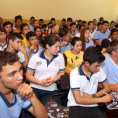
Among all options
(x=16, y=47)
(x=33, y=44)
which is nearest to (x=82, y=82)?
(x=16, y=47)

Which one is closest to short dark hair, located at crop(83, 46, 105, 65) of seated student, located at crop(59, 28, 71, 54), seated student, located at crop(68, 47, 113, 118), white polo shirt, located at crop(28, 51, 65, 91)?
seated student, located at crop(68, 47, 113, 118)

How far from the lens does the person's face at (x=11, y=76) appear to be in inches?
38.4

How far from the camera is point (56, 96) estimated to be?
1953 mm

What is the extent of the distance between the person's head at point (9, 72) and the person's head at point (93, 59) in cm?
84

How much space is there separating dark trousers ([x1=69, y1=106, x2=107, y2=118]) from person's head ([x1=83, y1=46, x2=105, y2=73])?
457 millimetres

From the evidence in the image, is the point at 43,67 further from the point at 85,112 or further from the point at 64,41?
the point at 64,41

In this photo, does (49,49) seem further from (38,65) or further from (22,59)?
(22,59)

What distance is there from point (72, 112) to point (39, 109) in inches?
22.9

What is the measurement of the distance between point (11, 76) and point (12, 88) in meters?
0.10

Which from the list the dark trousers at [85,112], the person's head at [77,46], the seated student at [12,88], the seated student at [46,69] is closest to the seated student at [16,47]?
the seated student at [46,69]

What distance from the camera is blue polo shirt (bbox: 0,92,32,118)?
1.03 metres

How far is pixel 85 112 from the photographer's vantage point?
1562 mm

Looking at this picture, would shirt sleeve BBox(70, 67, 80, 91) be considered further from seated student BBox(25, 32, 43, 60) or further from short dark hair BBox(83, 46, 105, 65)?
seated student BBox(25, 32, 43, 60)

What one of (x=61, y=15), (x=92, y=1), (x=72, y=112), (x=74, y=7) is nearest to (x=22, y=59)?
(x=72, y=112)
